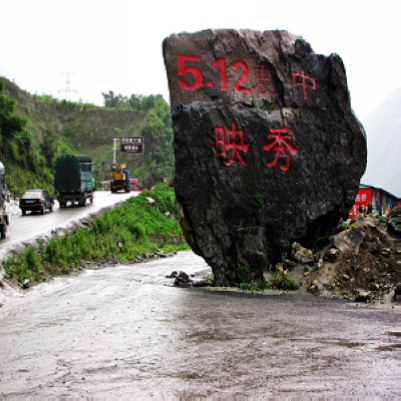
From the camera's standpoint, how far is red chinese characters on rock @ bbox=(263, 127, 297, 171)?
1037cm

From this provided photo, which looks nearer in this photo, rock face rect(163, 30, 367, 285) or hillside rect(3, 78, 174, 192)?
rock face rect(163, 30, 367, 285)

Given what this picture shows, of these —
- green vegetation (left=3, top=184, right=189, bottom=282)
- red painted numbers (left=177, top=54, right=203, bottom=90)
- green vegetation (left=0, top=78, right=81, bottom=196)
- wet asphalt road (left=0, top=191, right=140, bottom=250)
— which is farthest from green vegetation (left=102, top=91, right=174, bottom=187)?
red painted numbers (left=177, top=54, right=203, bottom=90)

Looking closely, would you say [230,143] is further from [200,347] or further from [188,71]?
[200,347]

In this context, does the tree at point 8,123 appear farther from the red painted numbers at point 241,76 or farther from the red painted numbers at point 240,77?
the red painted numbers at point 241,76

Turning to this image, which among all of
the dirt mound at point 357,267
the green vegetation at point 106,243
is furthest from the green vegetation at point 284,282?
the green vegetation at point 106,243

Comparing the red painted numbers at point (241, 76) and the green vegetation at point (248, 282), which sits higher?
the red painted numbers at point (241, 76)

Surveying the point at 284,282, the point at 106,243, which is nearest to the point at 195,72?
the point at 284,282

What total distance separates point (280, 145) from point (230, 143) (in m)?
1.15

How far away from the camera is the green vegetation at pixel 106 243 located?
520 inches

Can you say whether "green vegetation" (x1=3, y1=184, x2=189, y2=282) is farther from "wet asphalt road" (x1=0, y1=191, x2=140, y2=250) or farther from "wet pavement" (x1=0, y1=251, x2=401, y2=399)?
"wet pavement" (x1=0, y1=251, x2=401, y2=399)

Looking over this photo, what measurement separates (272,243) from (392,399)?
6691 mm

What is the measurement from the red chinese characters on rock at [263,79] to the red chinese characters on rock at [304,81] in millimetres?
579

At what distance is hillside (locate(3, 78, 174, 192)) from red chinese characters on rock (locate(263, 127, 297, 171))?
171 feet

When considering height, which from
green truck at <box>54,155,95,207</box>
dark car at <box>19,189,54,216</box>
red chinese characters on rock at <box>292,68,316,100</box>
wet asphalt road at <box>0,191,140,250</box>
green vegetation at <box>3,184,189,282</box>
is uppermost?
red chinese characters on rock at <box>292,68,316,100</box>
